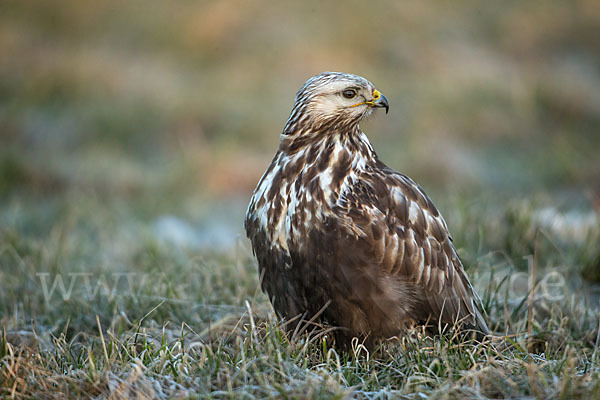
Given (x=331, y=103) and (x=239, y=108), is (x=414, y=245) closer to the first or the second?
(x=331, y=103)

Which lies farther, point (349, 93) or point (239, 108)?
point (239, 108)

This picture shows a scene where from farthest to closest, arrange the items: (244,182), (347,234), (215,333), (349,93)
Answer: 1. (244,182)
2. (215,333)
3. (349,93)
4. (347,234)

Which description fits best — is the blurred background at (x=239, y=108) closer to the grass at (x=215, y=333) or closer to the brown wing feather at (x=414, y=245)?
the grass at (x=215, y=333)

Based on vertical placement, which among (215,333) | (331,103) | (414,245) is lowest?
(215,333)

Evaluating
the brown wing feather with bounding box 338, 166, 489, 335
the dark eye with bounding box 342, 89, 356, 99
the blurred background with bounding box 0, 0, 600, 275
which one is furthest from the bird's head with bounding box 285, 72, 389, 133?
the blurred background with bounding box 0, 0, 600, 275

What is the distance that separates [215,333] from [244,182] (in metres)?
4.31

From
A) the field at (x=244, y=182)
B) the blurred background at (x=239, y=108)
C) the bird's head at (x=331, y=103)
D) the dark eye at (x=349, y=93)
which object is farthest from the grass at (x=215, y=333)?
the dark eye at (x=349, y=93)

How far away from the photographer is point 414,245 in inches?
118

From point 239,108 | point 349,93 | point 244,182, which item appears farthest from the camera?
→ point 239,108

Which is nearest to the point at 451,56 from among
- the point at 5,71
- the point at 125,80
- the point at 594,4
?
the point at 594,4

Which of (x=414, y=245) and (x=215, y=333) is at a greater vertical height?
(x=414, y=245)

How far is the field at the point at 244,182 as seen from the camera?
269cm

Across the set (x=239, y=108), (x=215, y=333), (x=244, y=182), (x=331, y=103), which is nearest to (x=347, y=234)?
(x=331, y=103)

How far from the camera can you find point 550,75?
1153 cm
